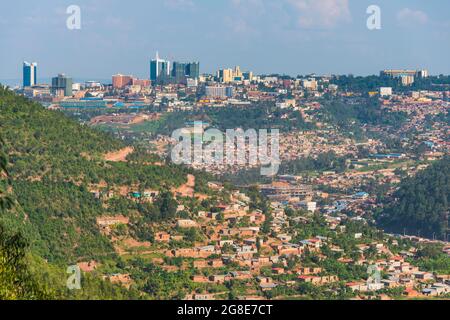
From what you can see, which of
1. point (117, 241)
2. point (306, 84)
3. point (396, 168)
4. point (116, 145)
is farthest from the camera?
point (306, 84)

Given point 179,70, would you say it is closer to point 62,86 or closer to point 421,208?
point 62,86

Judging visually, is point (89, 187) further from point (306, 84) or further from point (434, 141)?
point (306, 84)

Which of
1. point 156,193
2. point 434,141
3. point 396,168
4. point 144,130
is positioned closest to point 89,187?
point 156,193

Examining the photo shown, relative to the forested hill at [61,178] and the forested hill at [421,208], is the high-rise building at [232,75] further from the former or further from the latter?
the forested hill at [61,178]

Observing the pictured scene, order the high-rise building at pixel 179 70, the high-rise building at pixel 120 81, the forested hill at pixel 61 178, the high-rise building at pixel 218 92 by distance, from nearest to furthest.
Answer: the forested hill at pixel 61 178, the high-rise building at pixel 218 92, the high-rise building at pixel 120 81, the high-rise building at pixel 179 70

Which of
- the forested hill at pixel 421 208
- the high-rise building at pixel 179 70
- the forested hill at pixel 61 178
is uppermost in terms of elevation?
the high-rise building at pixel 179 70

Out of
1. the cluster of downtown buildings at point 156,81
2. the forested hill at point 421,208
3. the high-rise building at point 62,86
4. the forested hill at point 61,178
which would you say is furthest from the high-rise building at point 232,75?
the forested hill at point 61,178
